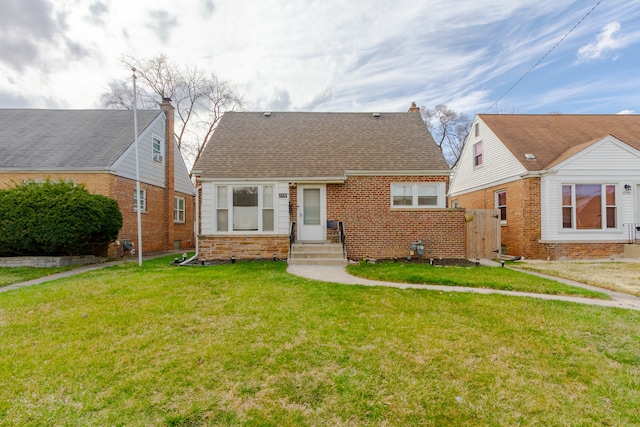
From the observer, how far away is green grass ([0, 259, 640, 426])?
7.73 ft

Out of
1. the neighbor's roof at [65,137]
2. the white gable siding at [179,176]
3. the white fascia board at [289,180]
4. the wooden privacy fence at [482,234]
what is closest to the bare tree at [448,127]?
the wooden privacy fence at [482,234]

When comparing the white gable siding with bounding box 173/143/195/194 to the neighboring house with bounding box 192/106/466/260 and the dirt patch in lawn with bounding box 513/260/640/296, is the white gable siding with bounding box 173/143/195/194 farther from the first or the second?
the dirt patch in lawn with bounding box 513/260/640/296

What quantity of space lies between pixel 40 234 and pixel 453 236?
13956 mm

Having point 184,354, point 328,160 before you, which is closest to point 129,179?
point 328,160

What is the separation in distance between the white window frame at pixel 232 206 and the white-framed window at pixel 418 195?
14.5ft

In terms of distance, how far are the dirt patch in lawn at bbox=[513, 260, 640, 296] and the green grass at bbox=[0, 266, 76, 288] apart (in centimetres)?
1412

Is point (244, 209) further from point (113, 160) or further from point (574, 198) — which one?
point (574, 198)

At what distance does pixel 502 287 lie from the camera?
649cm

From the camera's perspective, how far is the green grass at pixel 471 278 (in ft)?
20.7

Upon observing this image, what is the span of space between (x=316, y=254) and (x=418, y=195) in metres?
4.55

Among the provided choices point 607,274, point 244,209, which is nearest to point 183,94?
point 244,209

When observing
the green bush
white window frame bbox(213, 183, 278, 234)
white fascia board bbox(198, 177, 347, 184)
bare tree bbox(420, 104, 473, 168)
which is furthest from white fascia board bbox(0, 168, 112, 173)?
bare tree bbox(420, 104, 473, 168)

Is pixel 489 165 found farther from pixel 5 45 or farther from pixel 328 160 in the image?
pixel 5 45

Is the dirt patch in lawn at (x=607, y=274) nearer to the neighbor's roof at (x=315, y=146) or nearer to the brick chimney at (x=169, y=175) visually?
the neighbor's roof at (x=315, y=146)
